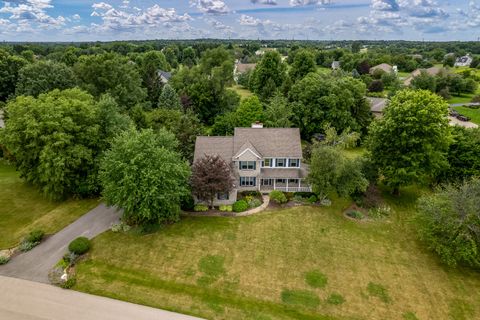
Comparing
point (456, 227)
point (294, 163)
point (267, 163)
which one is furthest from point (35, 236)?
point (456, 227)

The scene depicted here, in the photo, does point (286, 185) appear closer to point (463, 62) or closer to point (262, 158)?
point (262, 158)

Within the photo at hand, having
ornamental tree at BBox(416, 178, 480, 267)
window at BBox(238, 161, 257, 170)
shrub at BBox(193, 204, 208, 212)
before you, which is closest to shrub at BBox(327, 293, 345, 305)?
ornamental tree at BBox(416, 178, 480, 267)

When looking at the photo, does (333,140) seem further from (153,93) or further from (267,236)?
(153,93)

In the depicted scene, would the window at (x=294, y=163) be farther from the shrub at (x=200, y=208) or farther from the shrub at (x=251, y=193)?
the shrub at (x=200, y=208)

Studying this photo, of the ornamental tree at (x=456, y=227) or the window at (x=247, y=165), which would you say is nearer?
the ornamental tree at (x=456, y=227)

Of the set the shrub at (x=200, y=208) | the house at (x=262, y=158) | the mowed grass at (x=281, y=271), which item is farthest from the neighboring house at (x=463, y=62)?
the shrub at (x=200, y=208)

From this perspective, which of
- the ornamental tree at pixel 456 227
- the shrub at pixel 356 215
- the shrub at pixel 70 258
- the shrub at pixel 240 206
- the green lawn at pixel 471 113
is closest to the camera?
the ornamental tree at pixel 456 227

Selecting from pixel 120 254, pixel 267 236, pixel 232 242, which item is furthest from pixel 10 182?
pixel 267 236
